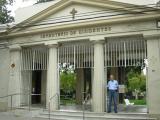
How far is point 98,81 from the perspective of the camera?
625 inches

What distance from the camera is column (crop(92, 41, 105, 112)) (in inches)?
619

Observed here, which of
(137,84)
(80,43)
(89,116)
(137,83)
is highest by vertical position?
(80,43)

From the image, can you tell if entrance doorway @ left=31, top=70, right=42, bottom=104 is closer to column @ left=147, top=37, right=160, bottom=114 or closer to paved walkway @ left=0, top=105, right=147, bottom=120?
paved walkway @ left=0, top=105, right=147, bottom=120

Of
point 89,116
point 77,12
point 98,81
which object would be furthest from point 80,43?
point 89,116

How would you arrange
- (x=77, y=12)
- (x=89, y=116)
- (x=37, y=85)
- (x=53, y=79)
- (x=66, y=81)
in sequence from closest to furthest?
(x=89, y=116) < (x=77, y=12) < (x=53, y=79) < (x=37, y=85) < (x=66, y=81)

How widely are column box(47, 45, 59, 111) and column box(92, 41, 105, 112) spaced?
2.26 metres

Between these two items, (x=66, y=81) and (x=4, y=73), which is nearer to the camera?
(x=4, y=73)

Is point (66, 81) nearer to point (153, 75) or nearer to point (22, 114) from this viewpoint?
point (22, 114)

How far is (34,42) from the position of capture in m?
18.3

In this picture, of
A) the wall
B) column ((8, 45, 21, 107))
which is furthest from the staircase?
the wall

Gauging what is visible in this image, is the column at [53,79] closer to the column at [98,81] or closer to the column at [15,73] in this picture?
the column at [98,81]

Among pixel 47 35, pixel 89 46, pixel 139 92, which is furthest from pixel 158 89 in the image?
pixel 139 92

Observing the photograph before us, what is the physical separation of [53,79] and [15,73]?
117 inches

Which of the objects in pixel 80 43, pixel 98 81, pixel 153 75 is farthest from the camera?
pixel 80 43
